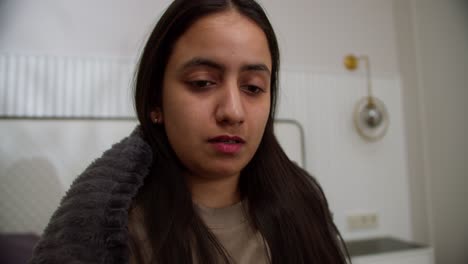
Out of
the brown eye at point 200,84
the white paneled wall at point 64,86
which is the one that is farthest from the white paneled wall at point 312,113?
the brown eye at point 200,84

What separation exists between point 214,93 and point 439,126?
185 cm

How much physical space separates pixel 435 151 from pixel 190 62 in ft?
6.18

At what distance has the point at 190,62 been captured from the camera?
0.56 metres

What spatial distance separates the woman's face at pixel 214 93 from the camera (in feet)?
1.82

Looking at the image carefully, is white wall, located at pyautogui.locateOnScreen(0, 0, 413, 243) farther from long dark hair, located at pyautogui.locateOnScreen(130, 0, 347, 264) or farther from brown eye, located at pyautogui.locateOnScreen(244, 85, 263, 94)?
brown eye, located at pyautogui.locateOnScreen(244, 85, 263, 94)

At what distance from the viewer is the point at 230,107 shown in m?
0.54

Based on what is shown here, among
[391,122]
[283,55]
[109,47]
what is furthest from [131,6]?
[391,122]

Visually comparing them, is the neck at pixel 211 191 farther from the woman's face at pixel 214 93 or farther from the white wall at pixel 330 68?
the white wall at pixel 330 68

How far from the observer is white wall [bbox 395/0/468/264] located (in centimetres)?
185

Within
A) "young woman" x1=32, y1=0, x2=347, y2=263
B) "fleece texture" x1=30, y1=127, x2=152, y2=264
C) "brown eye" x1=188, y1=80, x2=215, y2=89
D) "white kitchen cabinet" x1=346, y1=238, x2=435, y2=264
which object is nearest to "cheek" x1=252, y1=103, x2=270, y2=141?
"young woman" x1=32, y1=0, x2=347, y2=263

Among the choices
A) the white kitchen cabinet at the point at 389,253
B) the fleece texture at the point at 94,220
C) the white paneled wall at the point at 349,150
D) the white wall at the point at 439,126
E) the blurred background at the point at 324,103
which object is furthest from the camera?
the white wall at the point at 439,126

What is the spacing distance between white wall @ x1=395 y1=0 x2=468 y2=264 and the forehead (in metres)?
1.67

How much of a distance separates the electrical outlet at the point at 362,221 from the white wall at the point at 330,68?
3 cm

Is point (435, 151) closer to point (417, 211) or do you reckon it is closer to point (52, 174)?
point (417, 211)
